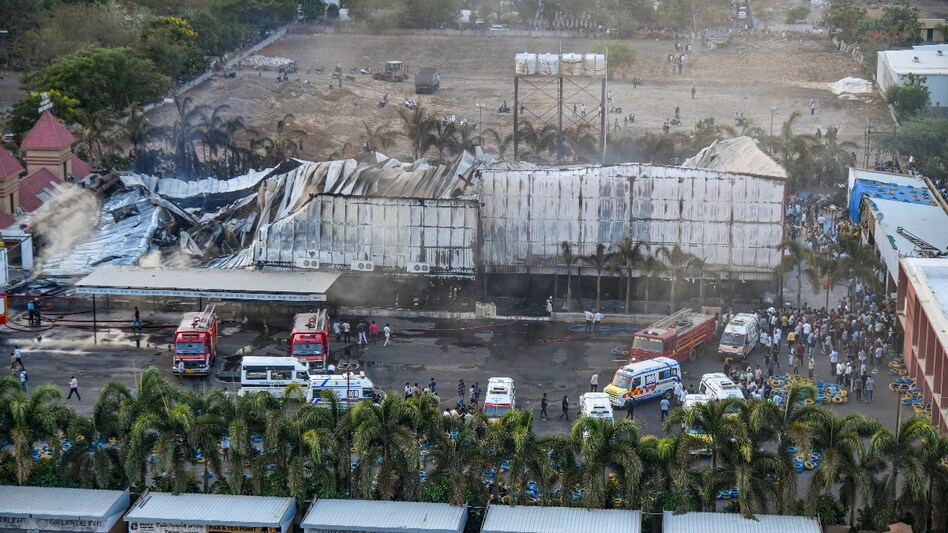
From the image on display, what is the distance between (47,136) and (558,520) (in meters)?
Result: 41.4

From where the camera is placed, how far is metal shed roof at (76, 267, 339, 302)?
2325 inches

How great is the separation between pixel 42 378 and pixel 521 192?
67.2 ft

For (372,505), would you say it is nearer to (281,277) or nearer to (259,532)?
(259,532)

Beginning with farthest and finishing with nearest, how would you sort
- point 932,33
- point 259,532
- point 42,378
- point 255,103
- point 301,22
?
point 301,22, point 932,33, point 255,103, point 42,378, point 259,532

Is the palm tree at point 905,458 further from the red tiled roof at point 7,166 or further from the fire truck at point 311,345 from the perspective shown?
the red tiled roof at point 7,166

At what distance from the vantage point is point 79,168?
7456 cm

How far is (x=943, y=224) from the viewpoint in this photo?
223ft

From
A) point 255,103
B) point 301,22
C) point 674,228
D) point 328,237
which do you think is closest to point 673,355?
point 674,228

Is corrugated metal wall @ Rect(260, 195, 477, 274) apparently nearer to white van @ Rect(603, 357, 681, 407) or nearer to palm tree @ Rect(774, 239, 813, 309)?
white van @ Rect(603, 357, 681, 407)

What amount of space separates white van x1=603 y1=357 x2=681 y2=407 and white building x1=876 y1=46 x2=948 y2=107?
5598cm

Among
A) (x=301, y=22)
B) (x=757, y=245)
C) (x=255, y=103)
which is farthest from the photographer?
(x=301, y=22)

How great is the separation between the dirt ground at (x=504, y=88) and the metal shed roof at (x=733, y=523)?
187 feet

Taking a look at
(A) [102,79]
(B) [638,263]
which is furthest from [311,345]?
(A) [102,79]

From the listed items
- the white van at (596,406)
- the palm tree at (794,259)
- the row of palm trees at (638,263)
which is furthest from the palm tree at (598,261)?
the white van at (596,406)
